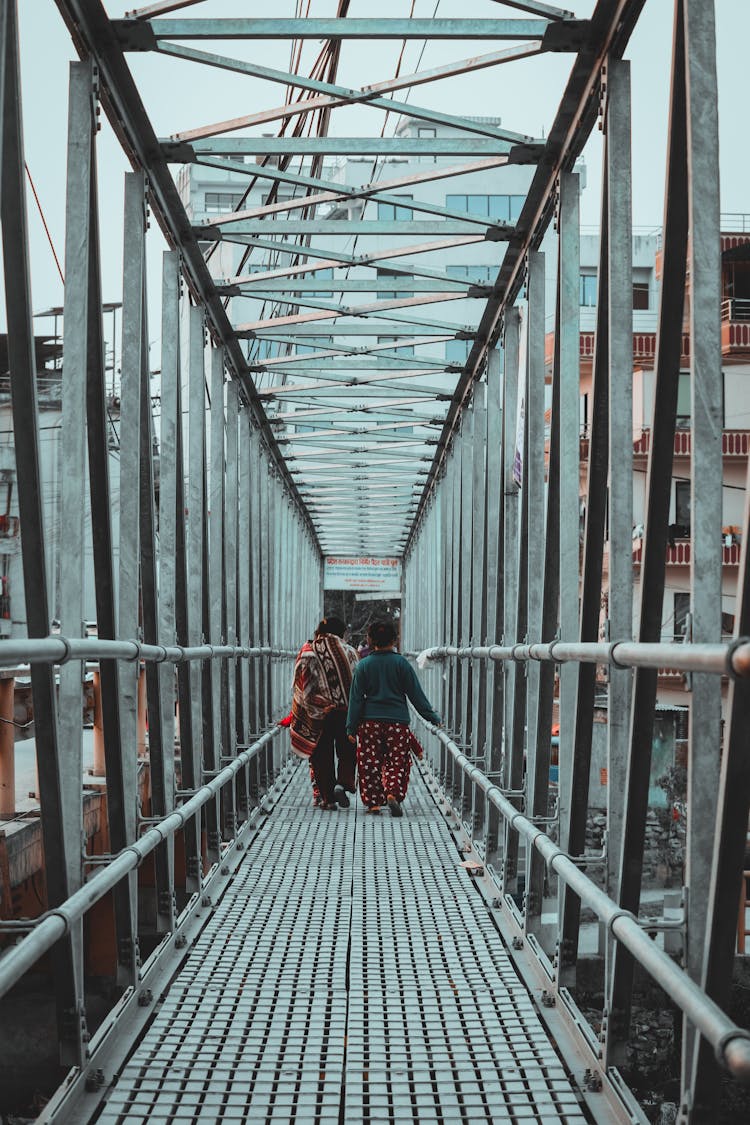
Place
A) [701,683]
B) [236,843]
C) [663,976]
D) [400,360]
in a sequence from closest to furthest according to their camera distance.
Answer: [663,976]
[701,683]
[236,843]
[400,360]

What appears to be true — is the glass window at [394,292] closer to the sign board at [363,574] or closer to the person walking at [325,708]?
the person walking at [325,708]

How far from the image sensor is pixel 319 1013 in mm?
4434

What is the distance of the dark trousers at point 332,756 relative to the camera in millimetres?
10031

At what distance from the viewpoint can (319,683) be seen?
10492 millimetres

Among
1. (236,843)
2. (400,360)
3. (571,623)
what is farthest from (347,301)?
(571,623)

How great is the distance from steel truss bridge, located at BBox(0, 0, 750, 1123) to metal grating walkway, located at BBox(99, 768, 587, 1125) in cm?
2

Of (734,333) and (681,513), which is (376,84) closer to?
(734,333)

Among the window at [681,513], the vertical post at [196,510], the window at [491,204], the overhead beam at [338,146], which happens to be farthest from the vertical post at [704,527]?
the window at [491,204]

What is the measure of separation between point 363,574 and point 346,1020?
25525mm

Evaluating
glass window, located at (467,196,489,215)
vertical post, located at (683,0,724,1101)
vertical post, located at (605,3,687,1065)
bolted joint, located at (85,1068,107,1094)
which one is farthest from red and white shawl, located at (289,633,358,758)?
glass window, located at (467,196,489,215)

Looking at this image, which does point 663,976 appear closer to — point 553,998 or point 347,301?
point 553,998

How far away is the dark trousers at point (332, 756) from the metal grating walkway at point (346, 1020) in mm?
3178

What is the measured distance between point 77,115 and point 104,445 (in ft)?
3.60

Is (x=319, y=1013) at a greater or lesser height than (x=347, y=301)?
lesser
